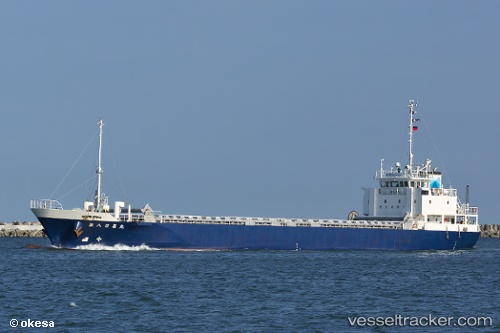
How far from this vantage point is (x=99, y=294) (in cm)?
3688

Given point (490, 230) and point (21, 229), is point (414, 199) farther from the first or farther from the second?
point (490, 230)

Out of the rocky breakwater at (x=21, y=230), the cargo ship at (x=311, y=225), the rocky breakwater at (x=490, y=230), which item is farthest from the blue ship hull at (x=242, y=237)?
the rocky breakwater at (x=490, y=230)

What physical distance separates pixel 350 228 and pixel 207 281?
85.7ft

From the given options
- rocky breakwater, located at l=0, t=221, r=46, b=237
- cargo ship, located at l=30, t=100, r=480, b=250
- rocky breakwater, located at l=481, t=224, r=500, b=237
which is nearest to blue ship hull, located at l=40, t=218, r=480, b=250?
cargo ship, located at l=30, t=100, r=480, b=250

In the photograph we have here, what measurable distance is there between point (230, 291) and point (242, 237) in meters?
24.5

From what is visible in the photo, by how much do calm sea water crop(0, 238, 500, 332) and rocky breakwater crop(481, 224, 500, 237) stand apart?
78643 millimetres

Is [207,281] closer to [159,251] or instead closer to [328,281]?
[328,281]

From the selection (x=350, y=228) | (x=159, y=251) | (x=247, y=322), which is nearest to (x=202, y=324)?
(x=247, y=322)

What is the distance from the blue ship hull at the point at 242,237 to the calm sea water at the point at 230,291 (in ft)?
4.12

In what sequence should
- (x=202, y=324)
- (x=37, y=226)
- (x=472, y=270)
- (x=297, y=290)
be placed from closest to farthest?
(x=202, y=324) < (x=297, y=290) < (x=472, y=270) < (x=37, y=226)

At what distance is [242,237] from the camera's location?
6322 cm

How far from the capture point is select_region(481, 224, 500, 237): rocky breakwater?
443 ft

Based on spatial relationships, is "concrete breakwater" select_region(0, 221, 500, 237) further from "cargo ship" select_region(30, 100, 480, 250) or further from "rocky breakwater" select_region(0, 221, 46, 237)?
"cargo ship" select_region(30, 100, 480, 250)

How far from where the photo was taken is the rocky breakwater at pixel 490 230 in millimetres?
134875
